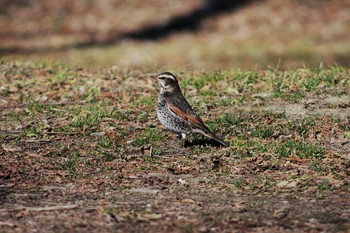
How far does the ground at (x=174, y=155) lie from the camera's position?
6.64m

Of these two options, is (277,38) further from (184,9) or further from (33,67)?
(33,67)

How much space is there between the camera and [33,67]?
1281cm

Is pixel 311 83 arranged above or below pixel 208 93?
above

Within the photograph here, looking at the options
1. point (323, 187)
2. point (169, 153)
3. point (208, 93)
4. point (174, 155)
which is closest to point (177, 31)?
point (208, 93)

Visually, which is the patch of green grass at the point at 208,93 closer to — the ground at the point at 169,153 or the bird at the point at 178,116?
the ground at the point at 169,153

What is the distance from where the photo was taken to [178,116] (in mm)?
8797

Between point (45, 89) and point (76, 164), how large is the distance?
12.0 feet

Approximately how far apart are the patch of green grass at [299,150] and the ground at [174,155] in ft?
0.07

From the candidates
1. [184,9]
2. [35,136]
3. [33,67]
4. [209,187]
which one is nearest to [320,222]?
[209,187]

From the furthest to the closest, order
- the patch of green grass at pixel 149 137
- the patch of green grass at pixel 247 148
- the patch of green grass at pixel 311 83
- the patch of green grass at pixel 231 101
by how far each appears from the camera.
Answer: the patch of green grass at pixel 311 83 → the patch of green grass at pixel 231 101 → the patch of green grass at pixel 149 137 → the patch of green grass at pixel 247 148

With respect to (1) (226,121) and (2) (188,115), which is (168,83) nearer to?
(2) (188,115)

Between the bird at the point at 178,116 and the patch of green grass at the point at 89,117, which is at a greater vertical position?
the bird at the point at 178,116

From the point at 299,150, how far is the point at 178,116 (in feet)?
4.43

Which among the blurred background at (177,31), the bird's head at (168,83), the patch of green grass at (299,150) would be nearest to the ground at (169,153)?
the patch of green grass at (299,150)
